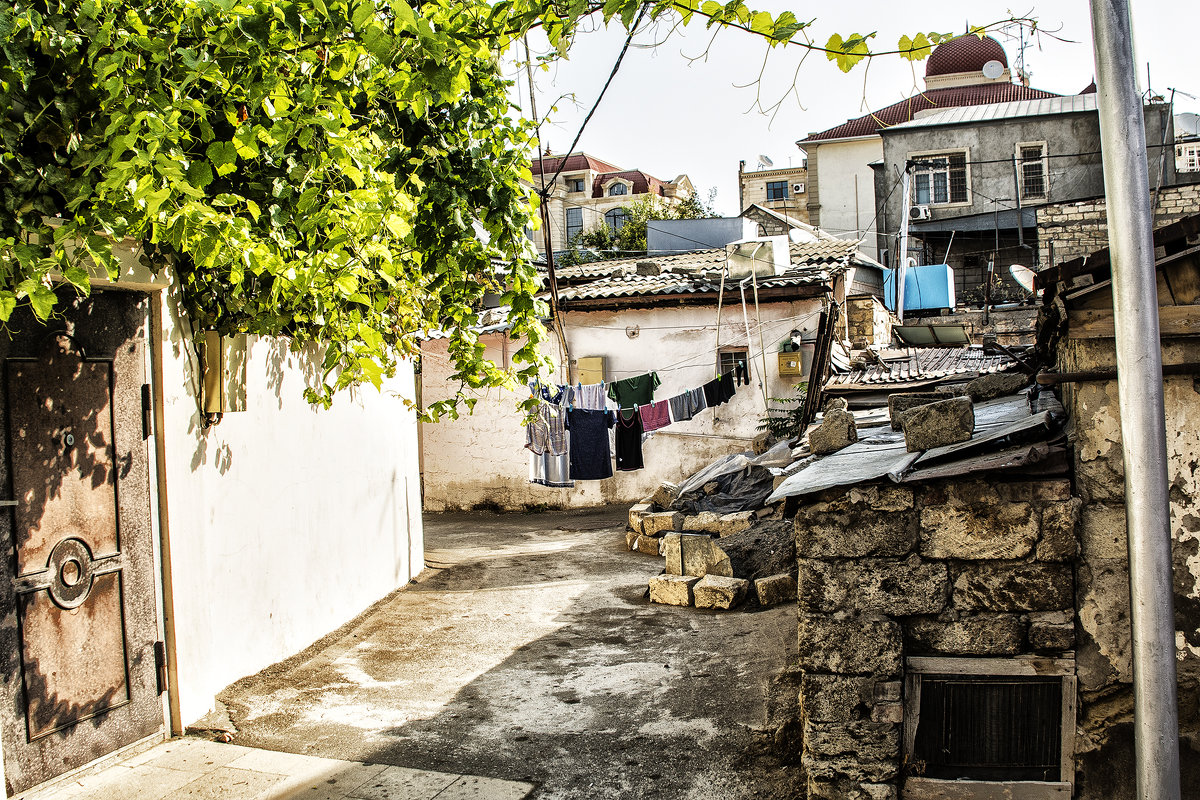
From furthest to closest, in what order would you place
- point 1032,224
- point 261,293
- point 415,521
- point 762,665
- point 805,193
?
point 805,193 < point 1032,224 < point 415,521 < point 762,665 < point 261,293

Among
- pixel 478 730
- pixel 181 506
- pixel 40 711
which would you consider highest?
pixel 181 506

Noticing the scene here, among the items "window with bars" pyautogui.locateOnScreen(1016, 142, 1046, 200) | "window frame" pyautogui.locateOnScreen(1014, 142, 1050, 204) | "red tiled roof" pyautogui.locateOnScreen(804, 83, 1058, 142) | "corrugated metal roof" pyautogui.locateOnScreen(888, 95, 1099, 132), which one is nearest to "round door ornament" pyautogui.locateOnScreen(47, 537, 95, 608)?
"corrugated metal roof" pyautogui.locateOnScreen(888, 95, 1099, 132)

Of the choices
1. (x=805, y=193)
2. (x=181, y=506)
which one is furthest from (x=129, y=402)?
(x=805, y=193)

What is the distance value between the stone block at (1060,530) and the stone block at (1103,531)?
4 cm

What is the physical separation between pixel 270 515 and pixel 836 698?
14.2 feet

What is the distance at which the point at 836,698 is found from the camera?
3975 mm

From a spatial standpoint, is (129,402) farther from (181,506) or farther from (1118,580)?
(1118,580)

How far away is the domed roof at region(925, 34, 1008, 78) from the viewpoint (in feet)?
98.5

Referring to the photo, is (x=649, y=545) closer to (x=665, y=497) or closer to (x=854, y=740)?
(x=665, y=497)

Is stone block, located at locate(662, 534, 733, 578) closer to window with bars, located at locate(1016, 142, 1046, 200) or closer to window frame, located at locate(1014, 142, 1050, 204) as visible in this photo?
window frame, located at locate(1014, 142, 1050, 204)

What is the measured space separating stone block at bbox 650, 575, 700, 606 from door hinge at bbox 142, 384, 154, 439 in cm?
493

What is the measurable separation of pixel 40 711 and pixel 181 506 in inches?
54.0

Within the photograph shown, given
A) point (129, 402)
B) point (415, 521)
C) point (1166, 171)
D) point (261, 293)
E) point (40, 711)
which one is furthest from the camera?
point (1166, 171)

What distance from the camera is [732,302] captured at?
1428 centimetres
